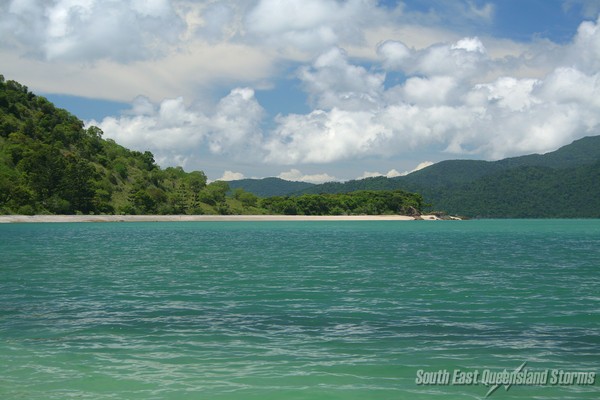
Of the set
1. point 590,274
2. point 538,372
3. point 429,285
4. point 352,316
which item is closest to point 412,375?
point 538,372

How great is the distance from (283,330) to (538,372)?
9790 millimetres

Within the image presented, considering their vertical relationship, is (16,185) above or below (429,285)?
above

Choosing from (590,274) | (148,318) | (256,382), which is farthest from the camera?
(590,274)

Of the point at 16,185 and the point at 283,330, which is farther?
the point at 16,185

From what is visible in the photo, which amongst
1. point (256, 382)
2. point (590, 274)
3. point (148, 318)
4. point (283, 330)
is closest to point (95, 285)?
point (148, 318)

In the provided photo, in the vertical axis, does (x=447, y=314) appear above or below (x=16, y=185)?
below

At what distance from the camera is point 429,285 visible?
3841 centimetres

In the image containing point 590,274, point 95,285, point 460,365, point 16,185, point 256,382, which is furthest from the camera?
point 16,185

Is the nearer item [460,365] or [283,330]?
[460,365]

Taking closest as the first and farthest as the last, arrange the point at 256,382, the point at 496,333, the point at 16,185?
the point at 256,382, the point at 496,333, the point at 16,185

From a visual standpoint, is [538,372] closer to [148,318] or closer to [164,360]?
[164,360]

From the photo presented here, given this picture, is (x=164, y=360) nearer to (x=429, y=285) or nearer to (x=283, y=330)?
(x=283, y=330)

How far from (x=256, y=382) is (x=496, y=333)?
11.2m

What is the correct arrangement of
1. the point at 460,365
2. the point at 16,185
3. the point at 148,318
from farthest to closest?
the point at 16,185
the point at 148,318
the point at 460,365
